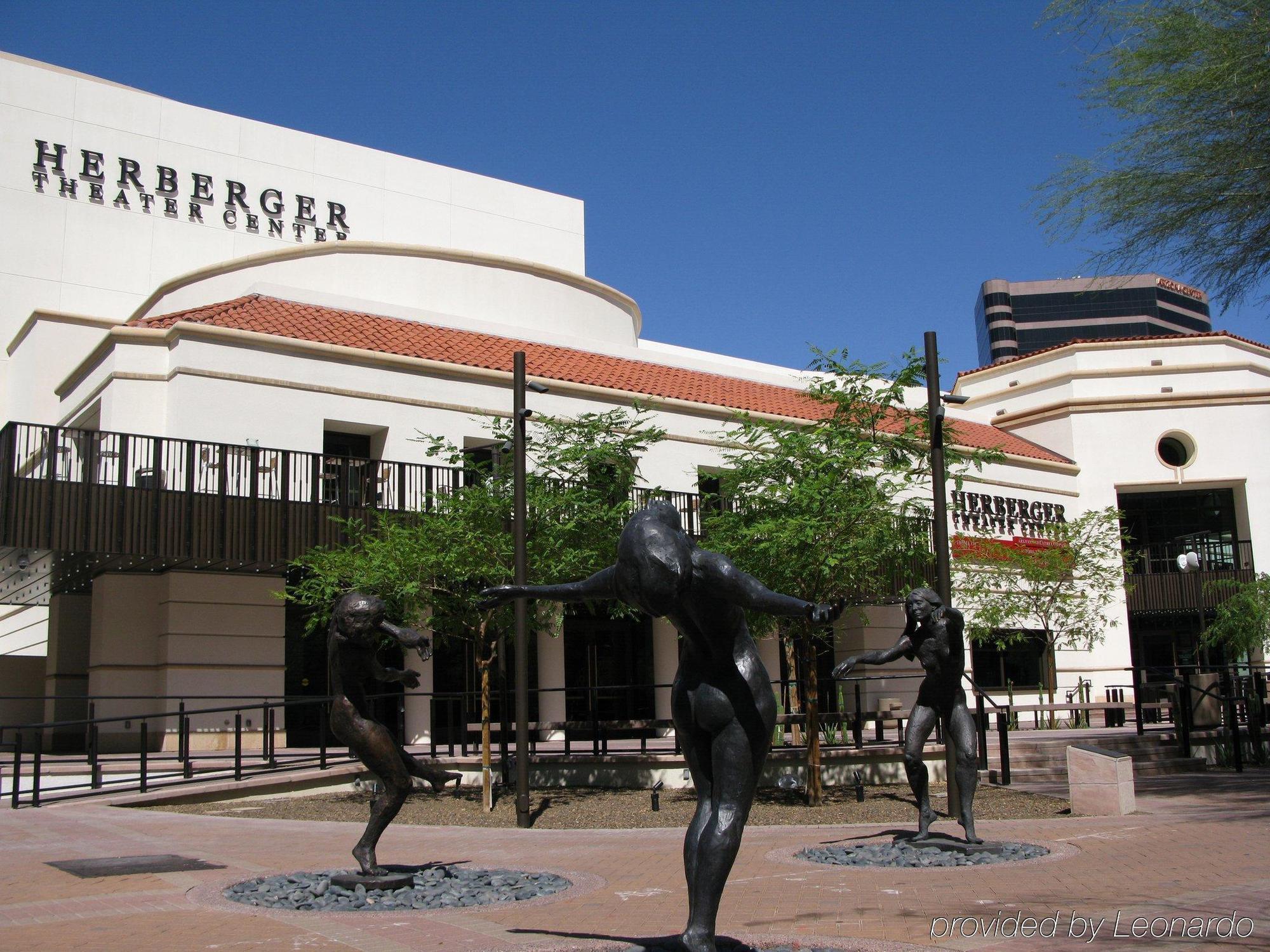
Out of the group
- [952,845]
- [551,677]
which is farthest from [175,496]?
[952,845]

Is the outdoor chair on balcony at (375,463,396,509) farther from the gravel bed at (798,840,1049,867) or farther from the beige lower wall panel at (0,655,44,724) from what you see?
the gravel bed at (798,840,1049,867)

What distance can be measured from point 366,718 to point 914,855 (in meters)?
4.58

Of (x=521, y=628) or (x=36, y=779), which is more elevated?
(x=521, y=628)

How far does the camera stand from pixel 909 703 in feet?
96.1

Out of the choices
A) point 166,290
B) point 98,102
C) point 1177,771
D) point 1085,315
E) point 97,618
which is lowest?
point 1177,771

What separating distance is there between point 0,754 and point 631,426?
14.0m

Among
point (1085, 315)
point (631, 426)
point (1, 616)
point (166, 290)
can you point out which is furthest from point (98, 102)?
point (1085, 315)

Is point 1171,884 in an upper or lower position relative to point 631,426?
lower

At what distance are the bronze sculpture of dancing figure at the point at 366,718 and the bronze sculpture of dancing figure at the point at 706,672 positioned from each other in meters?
2.85

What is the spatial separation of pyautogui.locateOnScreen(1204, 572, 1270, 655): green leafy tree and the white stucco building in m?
5.28

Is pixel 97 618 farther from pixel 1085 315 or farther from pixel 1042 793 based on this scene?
pixel 1085 315

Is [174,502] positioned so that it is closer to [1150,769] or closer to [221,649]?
[221,649]

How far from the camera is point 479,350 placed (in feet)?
85.2

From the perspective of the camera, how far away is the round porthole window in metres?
36.8
